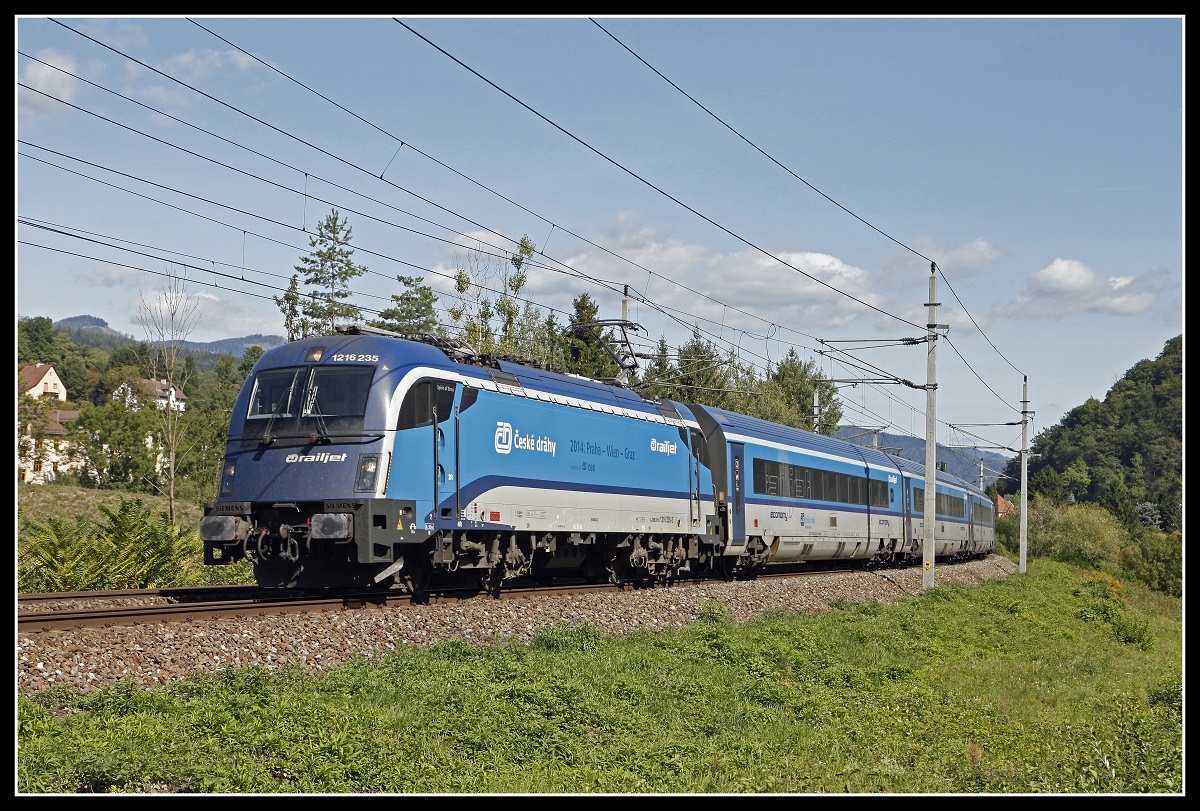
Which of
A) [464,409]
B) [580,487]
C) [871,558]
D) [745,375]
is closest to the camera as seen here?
[464,409]

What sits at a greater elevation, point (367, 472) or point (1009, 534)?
point (367, 472)

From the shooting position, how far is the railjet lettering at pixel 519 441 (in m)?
17.9

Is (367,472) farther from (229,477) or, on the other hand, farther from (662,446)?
(662,446)

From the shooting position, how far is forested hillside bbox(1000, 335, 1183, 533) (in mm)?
117750

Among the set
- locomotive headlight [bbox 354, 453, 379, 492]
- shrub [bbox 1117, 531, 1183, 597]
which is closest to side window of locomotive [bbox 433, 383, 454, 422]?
locomotive headlight [bbox 354, 453, 379, 492]

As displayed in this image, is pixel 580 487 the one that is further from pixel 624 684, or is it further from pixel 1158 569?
pixel 1158 569

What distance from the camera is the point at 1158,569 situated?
72.2 meters

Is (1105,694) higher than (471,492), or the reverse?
(471,492)

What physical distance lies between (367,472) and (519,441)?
12.2 feet

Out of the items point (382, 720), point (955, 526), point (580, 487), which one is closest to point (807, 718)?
point (382, 720)

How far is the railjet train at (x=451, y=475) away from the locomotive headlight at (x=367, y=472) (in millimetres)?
20

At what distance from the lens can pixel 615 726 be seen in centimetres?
1120

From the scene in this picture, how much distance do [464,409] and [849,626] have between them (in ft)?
30.1

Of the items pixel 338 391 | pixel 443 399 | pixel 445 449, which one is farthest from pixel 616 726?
pixel 338 391
